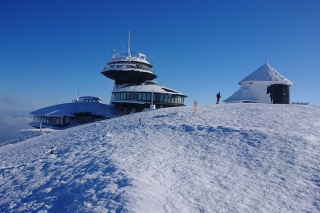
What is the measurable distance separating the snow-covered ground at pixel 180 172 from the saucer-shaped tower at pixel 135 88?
2584cm

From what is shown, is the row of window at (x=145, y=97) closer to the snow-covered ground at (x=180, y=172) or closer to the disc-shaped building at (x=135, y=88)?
the disc-shaped building at (x=135, y=88)

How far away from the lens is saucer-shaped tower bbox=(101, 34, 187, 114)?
1721 inches

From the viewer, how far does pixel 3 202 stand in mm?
9102

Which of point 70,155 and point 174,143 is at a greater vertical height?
point 174,143

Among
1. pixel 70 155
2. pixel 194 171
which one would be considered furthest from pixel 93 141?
pixel 194 171

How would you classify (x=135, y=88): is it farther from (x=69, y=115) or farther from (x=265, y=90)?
(x=265, y=90)

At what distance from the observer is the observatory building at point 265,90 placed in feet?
107

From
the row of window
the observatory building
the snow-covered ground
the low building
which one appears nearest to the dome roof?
the observatory building

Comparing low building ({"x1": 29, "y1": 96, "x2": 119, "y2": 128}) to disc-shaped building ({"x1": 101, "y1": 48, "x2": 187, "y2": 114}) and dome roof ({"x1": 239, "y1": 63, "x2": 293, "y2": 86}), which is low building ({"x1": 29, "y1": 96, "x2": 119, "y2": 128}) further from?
dome roof ({"x1": 239, "y1": 63, "x2": 293, "y2": 86})

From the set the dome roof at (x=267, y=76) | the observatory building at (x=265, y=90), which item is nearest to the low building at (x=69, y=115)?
the observatory building at (x=265, y=90)

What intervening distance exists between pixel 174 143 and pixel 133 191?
5.79 metres

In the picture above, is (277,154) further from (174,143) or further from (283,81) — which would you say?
(283,81)

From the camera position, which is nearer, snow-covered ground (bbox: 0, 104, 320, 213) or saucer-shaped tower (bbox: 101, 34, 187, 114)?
snow-covered ground (bbox: 0, 104, 320, 213)

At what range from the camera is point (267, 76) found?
108 feet
